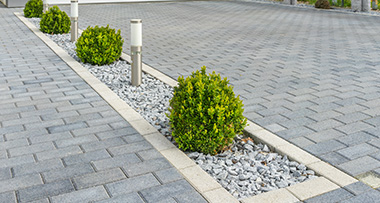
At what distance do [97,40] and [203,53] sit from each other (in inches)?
107

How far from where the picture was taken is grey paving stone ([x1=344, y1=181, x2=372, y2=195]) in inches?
138

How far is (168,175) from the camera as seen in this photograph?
3.79 metres

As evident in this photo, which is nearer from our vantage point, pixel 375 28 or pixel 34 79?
pixel 34 79

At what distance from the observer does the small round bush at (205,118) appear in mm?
4160

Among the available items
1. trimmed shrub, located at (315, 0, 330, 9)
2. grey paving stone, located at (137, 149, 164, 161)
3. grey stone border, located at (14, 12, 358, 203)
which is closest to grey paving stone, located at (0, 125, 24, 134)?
grey stone border, located at (14, 12, 358, 203)

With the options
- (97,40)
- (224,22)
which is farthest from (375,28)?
(97,40)

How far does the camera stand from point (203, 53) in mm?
9836

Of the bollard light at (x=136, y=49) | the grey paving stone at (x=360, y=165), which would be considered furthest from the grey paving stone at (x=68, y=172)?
the bollard light at (x=136, y=49)

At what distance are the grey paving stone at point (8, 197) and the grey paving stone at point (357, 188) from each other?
2755 millimetres

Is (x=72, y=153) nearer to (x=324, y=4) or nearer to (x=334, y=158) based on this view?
(x=334, y=158)

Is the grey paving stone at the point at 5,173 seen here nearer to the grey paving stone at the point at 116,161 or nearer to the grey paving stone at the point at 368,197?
the grey paving stone at the point at 116,161

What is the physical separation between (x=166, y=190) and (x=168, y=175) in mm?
279

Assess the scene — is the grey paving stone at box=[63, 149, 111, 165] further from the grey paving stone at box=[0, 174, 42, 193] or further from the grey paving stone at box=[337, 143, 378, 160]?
the grey paving stone at box=[337, 143, 378, 160]

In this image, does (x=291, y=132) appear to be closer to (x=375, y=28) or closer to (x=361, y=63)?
(x=361, y=63)
